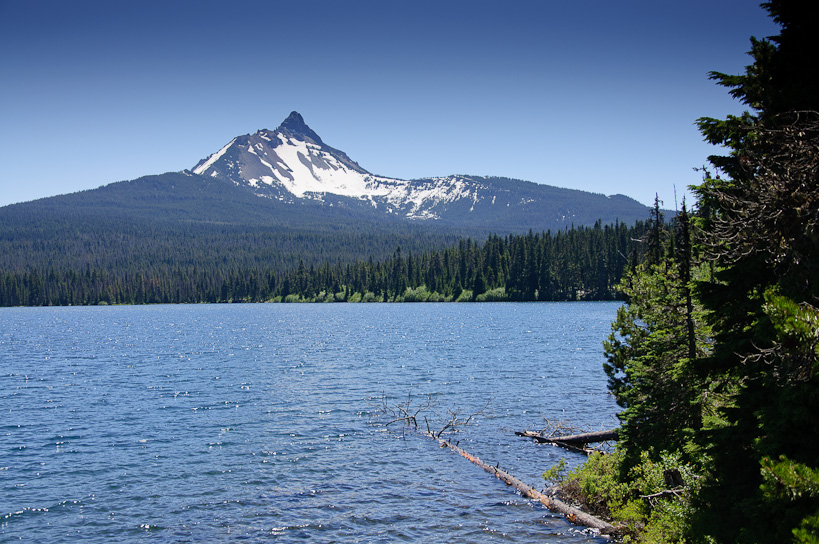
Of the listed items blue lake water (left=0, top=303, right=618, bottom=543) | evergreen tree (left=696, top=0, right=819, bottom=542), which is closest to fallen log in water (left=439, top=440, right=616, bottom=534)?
blue lake water (left=0, top=303, right=618, bottom=543)

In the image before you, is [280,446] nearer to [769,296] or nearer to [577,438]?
[577,438]

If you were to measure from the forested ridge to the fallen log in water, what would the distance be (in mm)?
640

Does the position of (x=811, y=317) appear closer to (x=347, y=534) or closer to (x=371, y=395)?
(x=347, y=534)

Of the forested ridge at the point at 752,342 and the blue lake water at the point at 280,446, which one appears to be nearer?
the forested ridge at the point at 752,342

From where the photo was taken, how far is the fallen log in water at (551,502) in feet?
62.7

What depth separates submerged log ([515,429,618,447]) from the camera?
90.3 ft

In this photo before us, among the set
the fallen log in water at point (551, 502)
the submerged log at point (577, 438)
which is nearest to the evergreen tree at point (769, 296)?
the fallen log in water at point (551, 502)

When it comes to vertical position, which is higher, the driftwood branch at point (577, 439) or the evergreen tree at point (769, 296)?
the evergreen tree at point (769, 296)

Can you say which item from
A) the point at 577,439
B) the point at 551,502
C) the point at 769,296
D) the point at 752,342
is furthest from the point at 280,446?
the point at 769,296

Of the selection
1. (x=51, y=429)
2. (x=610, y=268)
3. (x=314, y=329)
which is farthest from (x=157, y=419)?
(x=610, y=268)

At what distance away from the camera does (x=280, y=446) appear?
30.1m

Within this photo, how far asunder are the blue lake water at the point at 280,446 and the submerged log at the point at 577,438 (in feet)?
1.92

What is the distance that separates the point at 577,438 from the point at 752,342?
58.2ft

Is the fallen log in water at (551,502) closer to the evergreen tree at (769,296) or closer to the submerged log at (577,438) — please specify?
the submerged log at (577,438)
